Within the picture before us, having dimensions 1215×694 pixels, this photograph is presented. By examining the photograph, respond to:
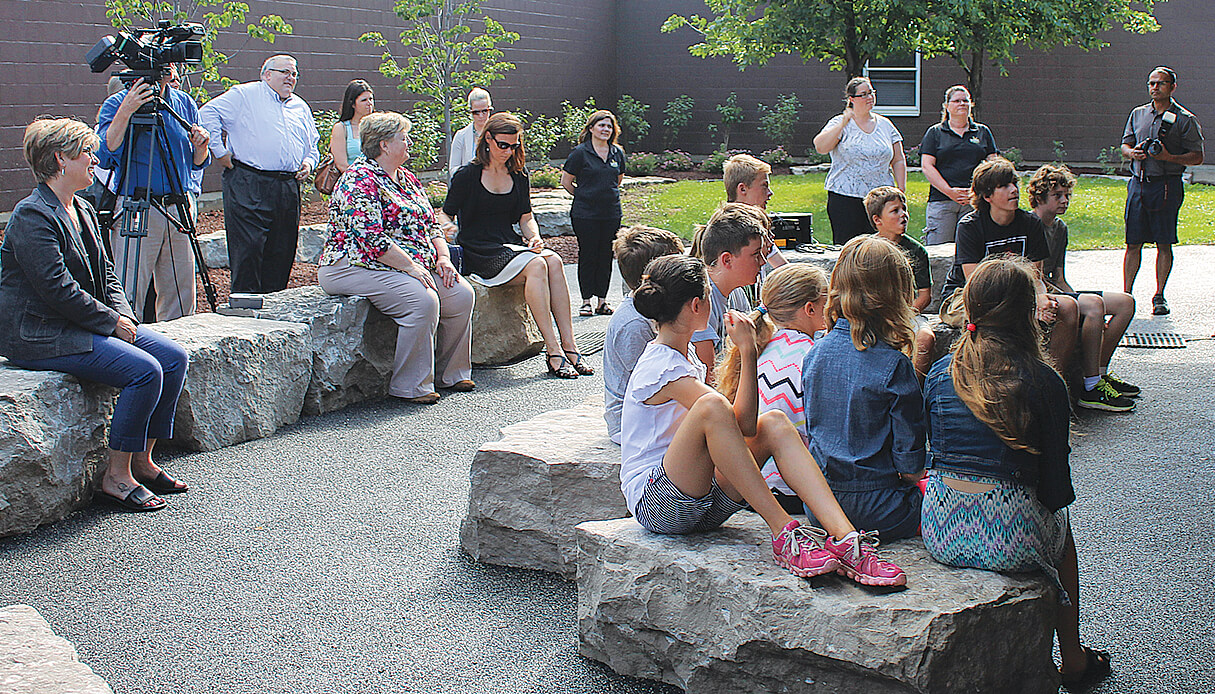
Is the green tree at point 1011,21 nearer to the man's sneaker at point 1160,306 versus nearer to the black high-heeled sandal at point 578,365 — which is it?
the man's sneaker at point 1160,306

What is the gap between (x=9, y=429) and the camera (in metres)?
3.64

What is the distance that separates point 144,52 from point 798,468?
4.26 m

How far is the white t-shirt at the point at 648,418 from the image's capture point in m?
2.81

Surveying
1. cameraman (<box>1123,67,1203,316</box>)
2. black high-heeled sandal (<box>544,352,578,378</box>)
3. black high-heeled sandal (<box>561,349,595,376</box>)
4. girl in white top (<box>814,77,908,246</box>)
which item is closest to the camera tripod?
black high-heeled sandal (<box>544,352,578,378</box>)

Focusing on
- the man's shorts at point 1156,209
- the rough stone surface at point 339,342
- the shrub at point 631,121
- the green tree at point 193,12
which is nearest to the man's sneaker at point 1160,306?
the man's shorts at point 1156,209

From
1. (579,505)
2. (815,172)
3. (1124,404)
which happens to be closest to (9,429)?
(579,505)

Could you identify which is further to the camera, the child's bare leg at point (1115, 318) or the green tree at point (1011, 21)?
the green tree at point (1011, 21)

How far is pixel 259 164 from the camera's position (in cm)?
647

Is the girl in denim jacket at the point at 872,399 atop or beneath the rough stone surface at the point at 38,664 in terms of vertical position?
atop

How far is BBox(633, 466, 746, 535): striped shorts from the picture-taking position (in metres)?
2.72

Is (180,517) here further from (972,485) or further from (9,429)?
(972,485)

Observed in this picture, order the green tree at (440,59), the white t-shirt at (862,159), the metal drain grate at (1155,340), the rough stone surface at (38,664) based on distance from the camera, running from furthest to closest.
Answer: the green tree at (440,59)
the white t-shirt at (862,159)
the metal drain grate at (1155,340)
the rough stone surface at (38,664)

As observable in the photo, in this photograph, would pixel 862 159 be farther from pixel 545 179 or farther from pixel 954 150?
pixel 545 179

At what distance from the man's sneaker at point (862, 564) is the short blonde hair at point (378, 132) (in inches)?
146
